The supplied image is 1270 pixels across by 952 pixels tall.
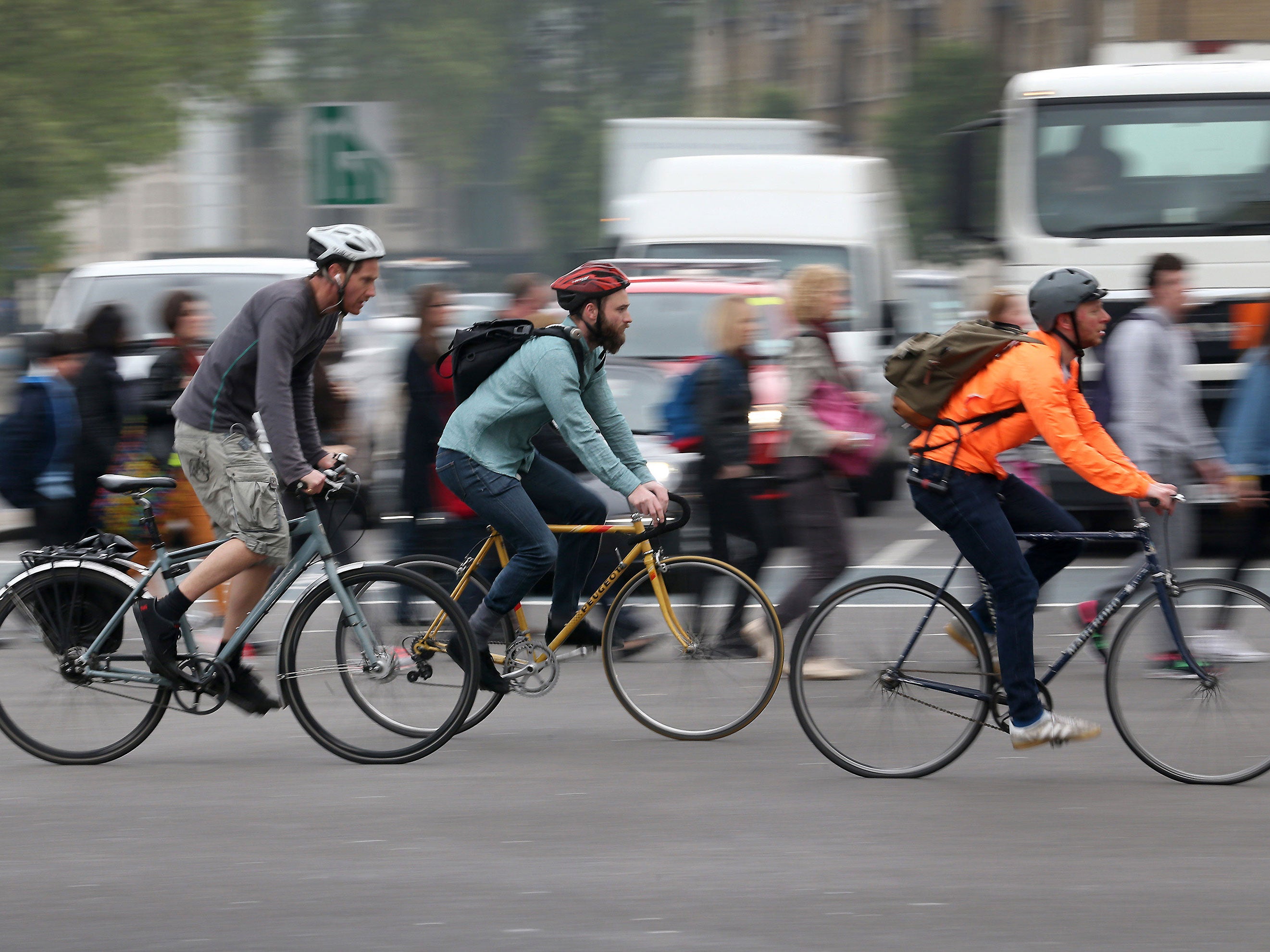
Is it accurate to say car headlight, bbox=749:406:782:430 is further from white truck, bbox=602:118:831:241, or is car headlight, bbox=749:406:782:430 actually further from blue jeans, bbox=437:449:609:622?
white truck, bbox=602:118:831:241

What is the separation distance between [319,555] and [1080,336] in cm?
257

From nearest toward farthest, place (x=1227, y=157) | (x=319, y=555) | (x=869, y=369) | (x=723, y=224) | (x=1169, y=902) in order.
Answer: (x=1169, y=902)
(x=319, y=555)
(x=1227, y=157)
(x=869, y=369)
(x=723, y=224)

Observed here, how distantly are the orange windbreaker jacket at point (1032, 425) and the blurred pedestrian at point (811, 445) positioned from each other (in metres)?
1.84

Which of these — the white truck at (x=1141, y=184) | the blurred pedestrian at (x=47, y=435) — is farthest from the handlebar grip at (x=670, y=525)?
the white truck at (x=1141, y=184)

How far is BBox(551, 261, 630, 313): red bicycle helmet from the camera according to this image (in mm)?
6328

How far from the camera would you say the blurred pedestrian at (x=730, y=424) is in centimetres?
817

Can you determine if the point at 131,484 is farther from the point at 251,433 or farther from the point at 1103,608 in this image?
the point at 1103,608

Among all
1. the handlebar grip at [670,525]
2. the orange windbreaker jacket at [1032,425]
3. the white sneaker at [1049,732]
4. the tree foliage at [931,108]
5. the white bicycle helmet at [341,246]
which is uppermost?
the tree foliage at [931,108]

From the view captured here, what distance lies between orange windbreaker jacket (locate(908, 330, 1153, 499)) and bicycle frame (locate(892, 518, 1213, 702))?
20cm

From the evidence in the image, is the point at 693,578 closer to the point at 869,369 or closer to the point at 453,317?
the point at 453,317

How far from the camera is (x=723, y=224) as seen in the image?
15.4m

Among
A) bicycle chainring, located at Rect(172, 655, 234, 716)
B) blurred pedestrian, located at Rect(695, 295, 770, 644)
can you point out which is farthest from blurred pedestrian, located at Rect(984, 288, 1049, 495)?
bicycle chainring, located at Rect(172, 655, 234, 716)

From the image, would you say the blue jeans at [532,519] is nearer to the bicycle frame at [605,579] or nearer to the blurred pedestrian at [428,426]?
the bicycle frame at [605,579]

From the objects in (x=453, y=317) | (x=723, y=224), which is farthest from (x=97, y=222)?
(x=453, y=317)
